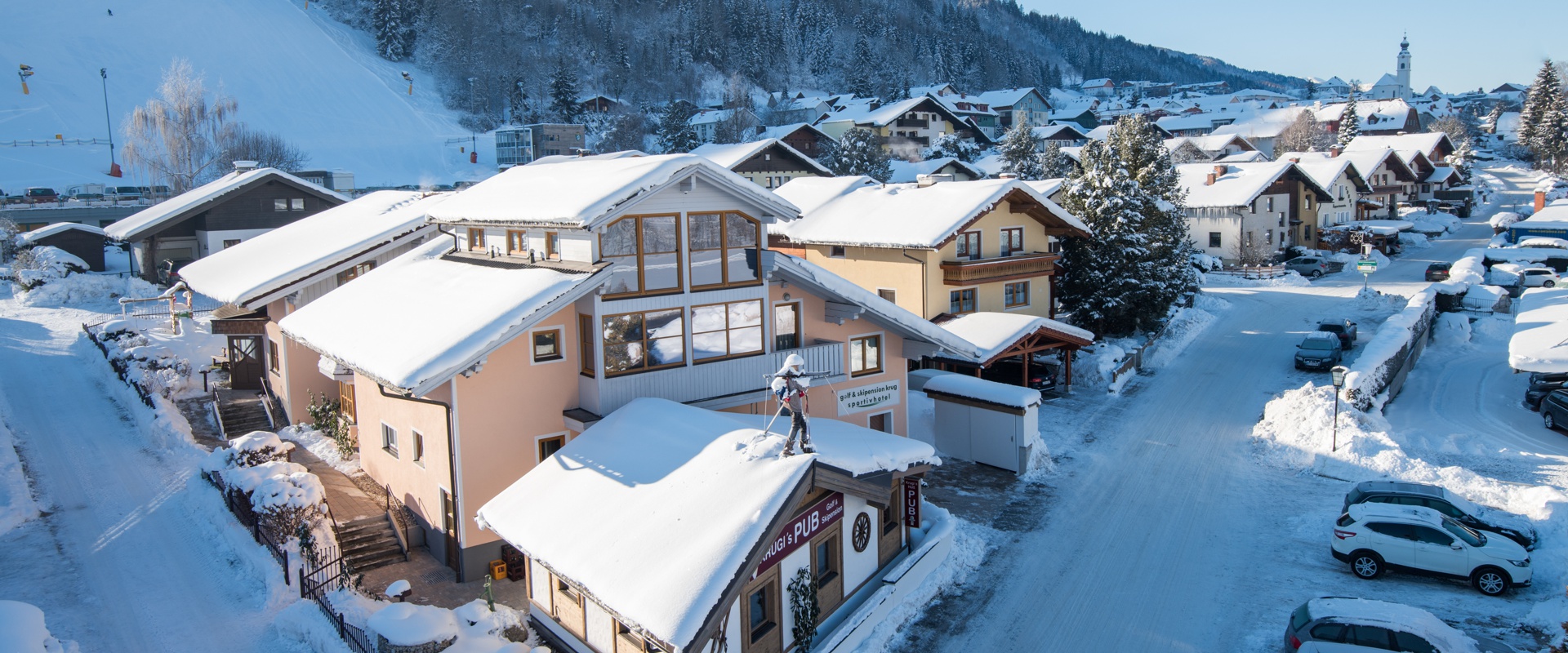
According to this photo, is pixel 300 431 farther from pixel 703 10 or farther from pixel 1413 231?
pixel 703 10

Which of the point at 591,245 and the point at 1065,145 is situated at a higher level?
the point at 1065,145

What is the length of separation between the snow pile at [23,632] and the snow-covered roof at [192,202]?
29325mm

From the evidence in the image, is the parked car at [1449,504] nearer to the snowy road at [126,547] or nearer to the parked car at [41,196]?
the snowy road at [126,547]

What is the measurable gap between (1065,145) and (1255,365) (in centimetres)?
7837

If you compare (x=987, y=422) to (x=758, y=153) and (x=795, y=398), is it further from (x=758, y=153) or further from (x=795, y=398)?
(x=758, y=153)

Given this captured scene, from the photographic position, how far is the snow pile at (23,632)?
11.4 meters

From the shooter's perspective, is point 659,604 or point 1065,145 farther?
point 1065,145

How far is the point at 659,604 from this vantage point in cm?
1109

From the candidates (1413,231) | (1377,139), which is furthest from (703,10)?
(1413,231)

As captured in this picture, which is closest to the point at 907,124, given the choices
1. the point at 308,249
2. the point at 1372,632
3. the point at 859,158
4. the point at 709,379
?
the point at 859,158

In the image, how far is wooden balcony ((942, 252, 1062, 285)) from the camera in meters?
32.1

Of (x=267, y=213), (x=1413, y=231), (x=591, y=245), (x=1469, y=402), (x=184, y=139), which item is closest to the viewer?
(x=591, y=245)

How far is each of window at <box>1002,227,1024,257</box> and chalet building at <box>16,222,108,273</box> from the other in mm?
45093

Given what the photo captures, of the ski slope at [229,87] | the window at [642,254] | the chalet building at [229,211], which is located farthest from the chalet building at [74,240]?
the window at [642,254]
